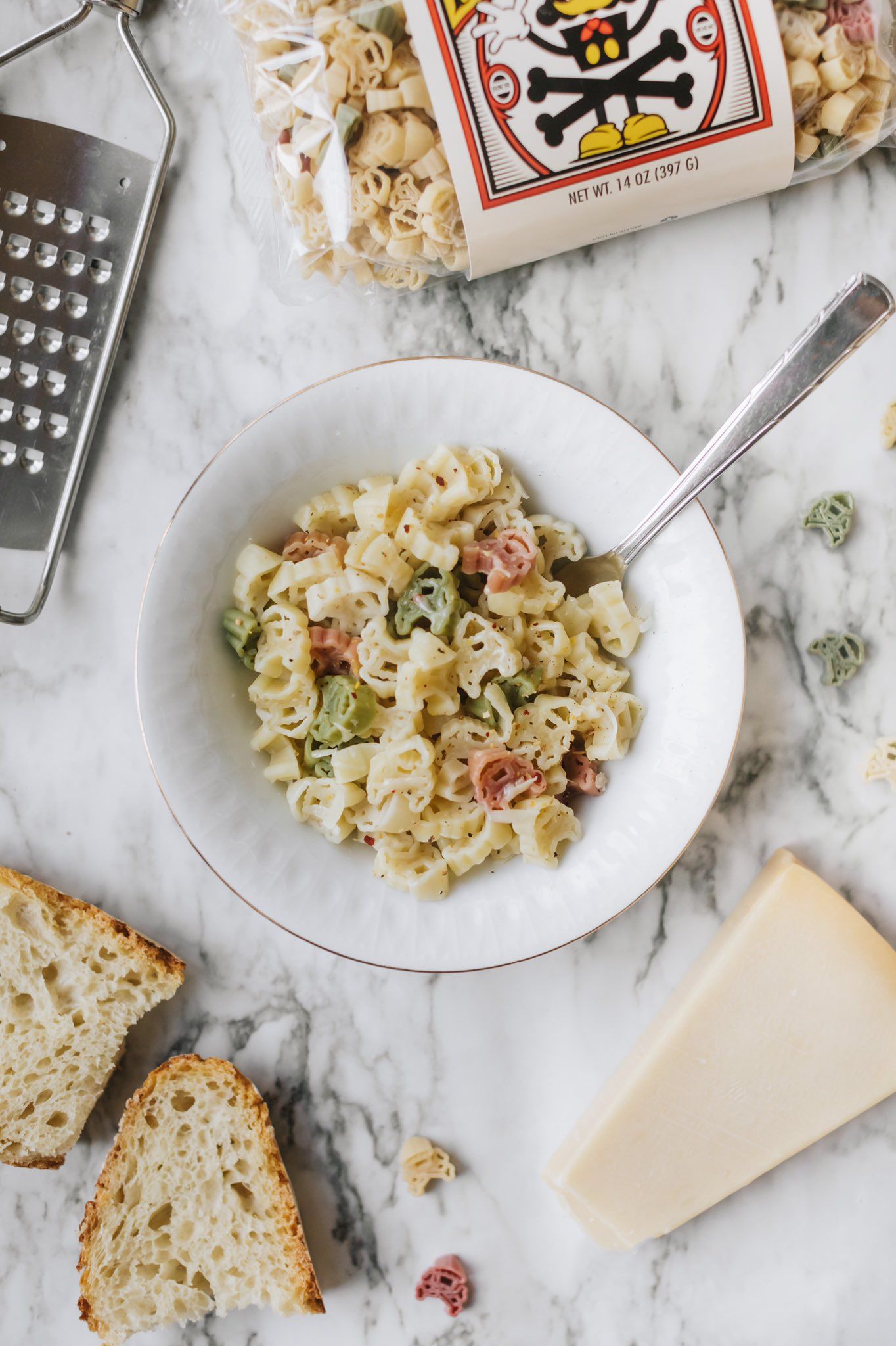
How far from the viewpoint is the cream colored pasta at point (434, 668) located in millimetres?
1580

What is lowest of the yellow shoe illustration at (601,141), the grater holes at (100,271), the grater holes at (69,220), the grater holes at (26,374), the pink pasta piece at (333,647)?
the pink pasta piece at (333,647)

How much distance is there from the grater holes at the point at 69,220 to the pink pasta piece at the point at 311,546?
2.36 ft

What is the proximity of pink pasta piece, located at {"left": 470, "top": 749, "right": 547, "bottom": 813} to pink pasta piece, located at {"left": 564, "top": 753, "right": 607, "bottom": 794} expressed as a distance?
0.09m

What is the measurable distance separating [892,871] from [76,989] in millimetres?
1539

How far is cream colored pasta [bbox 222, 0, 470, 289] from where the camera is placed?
1538 millimetres

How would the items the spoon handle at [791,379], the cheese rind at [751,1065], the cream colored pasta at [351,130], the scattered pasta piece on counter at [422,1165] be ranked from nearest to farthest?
the spoon handle at [791,379] < the cream colored pasta at [351,130] < the cheese rind at [751,1065] < the scattered pasta piece on counter at [422,1165]

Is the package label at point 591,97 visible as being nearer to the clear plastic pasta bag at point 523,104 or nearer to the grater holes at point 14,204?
the clear plastic pasta bag at point 523,104

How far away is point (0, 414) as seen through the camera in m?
1.81

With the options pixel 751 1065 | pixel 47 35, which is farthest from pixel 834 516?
pixel 47 35

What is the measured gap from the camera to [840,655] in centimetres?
184

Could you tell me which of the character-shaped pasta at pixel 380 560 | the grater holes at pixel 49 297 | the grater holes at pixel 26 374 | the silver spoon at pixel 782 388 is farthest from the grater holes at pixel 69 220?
the silver spoon at pixel 782 388

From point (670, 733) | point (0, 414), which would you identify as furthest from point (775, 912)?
point (0, 414)

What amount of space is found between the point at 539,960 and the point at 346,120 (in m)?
1.47

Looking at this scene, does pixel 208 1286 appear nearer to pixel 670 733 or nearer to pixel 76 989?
pixel 76 989
